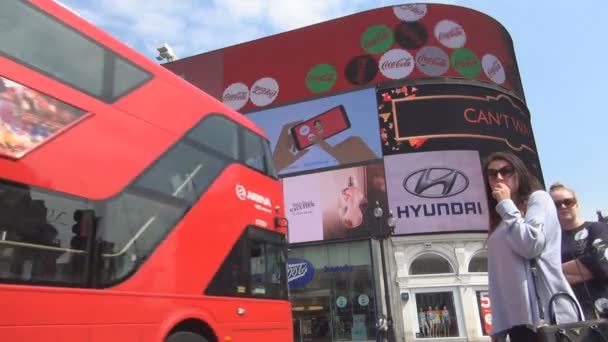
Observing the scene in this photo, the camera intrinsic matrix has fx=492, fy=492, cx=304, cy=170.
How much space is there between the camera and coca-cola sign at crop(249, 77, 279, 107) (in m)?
30.0

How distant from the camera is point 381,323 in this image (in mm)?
19406

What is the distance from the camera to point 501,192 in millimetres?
2715

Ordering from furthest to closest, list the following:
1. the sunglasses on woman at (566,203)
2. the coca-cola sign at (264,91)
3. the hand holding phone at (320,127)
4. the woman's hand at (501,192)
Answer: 1. the coca-cola sign at (264,91)
2. the hand holding phone at (320,127)
3. the sunglasses on woman at (566,203)
4. the woman's hand at (501,192)

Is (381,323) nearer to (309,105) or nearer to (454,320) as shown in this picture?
(454,320)

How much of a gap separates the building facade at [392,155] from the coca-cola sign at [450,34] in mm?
82

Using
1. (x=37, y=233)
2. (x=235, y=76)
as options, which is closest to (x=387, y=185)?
(x=235, y=76)

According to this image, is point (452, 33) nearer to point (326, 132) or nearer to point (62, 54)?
point (326, 132)

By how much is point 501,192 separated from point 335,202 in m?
23.8

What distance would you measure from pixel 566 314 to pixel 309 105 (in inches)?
1052

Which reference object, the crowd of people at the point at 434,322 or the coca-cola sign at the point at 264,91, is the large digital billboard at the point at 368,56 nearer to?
the coca-cola sign at the point at 264,91

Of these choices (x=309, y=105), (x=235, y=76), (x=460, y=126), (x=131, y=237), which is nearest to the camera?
(x=131, y=237)

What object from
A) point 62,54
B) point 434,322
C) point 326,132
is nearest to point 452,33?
point 326,132

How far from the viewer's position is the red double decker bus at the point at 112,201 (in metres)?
4.32

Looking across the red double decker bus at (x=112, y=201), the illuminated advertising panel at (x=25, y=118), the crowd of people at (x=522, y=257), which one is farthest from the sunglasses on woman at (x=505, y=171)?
the illuminated advertising panel at (x=25, y=118)
